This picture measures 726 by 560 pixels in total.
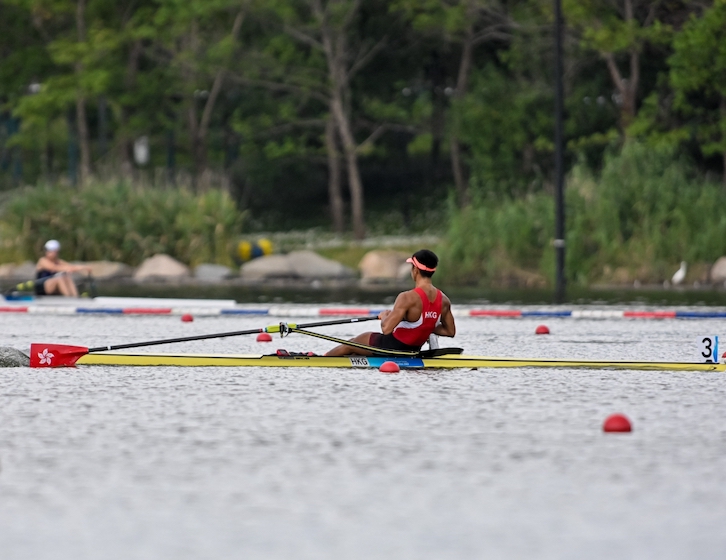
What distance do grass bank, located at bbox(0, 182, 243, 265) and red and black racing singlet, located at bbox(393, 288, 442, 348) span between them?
2635 cm

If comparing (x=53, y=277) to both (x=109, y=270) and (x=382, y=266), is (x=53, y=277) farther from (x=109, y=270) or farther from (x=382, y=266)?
(x=382, y=266)

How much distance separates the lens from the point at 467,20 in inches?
1859

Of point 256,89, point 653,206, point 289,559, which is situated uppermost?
point 256,89

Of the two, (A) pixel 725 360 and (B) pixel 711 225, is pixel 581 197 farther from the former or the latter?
(A) pixel 725 360

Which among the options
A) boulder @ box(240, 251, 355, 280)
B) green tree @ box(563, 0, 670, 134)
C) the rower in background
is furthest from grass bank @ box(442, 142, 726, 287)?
the rower in background

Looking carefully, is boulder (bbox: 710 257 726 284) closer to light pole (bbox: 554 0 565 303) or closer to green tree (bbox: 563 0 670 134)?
light pole (bbox: 554 0 565 303)

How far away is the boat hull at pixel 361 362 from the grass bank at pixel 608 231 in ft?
64.3

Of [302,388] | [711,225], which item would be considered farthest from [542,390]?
[711,225]

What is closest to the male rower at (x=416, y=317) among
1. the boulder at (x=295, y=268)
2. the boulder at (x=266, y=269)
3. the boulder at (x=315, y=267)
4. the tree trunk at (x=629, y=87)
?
the boulder at (x=295, y=268)

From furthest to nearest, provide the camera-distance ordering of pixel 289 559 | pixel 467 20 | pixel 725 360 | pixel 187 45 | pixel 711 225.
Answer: pixel 187 45
pixel 467 20
pixel 711 225
pixel 725 360
pixel 289 559

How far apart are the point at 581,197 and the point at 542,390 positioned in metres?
22.5

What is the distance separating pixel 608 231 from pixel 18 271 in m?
15.0

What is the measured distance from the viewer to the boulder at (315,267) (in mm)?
39581

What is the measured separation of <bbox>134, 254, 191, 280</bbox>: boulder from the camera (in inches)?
1512
